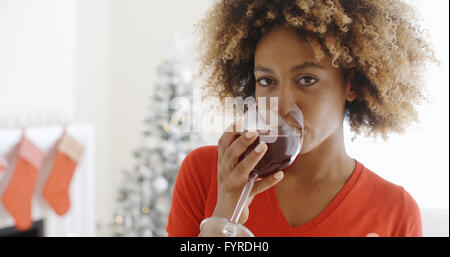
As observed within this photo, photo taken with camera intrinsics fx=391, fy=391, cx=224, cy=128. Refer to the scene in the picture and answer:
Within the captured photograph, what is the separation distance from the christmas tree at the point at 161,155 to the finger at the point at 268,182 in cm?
182

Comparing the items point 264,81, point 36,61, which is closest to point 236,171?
point 264,81

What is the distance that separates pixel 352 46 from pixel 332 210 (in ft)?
1.16

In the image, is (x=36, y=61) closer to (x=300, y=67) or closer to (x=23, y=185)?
(x=23, y=185)

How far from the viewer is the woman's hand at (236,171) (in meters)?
0.66

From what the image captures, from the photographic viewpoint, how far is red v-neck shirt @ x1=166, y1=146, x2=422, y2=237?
32.6 inches

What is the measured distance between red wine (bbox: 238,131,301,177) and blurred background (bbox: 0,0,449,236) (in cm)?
117

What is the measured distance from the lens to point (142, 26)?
10.8ft

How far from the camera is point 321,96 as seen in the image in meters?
0.80

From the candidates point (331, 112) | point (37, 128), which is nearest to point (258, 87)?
point (331, 112)

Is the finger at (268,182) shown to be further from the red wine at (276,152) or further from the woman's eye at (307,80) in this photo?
the woman's eye at (307,80)

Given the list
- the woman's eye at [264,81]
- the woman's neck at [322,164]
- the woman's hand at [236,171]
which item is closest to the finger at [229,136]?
the woman's hand at [236,171]

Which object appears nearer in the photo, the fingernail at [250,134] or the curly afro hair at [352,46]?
the fingernail at [250,134]

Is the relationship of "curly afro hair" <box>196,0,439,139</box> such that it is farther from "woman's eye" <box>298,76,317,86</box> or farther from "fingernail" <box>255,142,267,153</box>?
"fingernail" <box>255,142,267,153</box>

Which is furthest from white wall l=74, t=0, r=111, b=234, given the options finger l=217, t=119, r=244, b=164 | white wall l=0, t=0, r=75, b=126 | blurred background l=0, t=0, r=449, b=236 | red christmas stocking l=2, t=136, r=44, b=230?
finger l=217, t=119, r=244, b=164
